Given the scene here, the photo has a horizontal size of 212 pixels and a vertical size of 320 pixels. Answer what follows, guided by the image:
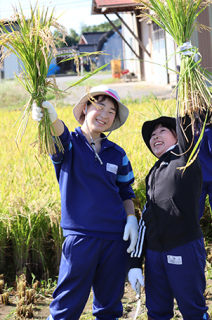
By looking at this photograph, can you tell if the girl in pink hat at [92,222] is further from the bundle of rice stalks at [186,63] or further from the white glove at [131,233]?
the bundle of rice stalks at [186,63]

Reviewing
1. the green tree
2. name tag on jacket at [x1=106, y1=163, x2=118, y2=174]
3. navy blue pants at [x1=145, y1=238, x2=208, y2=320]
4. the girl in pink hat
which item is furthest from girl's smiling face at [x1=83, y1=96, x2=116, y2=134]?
the green tree

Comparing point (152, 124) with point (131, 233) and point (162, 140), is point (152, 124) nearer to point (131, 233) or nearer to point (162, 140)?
point (162, 140)

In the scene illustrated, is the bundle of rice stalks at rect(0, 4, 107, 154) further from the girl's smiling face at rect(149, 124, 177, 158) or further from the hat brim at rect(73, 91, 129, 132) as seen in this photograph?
the girl's smiling face at rect(149, 124, 177, 158)

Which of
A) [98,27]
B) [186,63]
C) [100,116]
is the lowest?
[100,116]

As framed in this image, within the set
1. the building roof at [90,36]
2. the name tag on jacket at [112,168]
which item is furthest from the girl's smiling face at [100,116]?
the building roof at [90,36]

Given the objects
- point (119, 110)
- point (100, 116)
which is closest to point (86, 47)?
point (119, 110)

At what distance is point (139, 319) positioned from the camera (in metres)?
2.10

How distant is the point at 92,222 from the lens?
5.36ft

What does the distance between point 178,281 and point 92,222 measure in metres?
0.47

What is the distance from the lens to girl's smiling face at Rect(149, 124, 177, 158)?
180 cm

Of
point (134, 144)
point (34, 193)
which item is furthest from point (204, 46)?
point (34, 193)

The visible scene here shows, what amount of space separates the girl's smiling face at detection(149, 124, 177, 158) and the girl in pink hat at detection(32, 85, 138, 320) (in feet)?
0.67

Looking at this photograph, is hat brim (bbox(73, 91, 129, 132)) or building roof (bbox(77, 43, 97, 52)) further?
building roof (bbox(77, 43, 97, 52))

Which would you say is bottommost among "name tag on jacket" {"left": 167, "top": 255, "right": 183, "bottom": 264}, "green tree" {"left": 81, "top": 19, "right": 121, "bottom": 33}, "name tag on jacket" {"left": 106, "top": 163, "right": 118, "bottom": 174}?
"name tag on jacket" {"left": 167, "top": 255, "right": 183, "bottom": 264}
